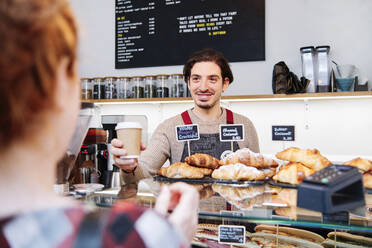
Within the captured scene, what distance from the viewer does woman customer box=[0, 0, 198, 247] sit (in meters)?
0.40

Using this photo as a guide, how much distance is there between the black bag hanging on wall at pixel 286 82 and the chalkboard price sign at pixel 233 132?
106 cm

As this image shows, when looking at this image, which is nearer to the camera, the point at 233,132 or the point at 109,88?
the point at 233,132

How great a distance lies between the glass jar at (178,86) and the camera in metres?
3.11

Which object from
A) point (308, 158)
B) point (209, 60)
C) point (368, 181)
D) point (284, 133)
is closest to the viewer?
point (368, 181)

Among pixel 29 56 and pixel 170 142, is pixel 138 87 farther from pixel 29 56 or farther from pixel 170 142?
pixel 29 56

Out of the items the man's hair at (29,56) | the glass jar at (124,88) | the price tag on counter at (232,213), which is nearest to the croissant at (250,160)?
the price tag on counter at (232,213)

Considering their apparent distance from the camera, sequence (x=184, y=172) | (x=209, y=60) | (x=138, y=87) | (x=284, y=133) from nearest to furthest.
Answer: (x=184, y=172) → (x=284, y=133) → (x=209, y=60) → (x=138, y=87)

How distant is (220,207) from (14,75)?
746 mm

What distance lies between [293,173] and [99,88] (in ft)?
8.08

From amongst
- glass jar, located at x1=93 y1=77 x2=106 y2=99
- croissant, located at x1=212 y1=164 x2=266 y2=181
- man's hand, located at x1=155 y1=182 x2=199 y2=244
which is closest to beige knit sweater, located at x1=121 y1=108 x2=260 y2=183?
croissant, located at x1=212 y1=164 x2=266 y2=181

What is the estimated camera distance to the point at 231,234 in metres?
1.31

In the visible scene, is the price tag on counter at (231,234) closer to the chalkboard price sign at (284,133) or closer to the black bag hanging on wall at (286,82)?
the chalkboard price sign at (284,133)

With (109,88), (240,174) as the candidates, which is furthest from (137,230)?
(109,88)

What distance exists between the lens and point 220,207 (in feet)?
3.35
